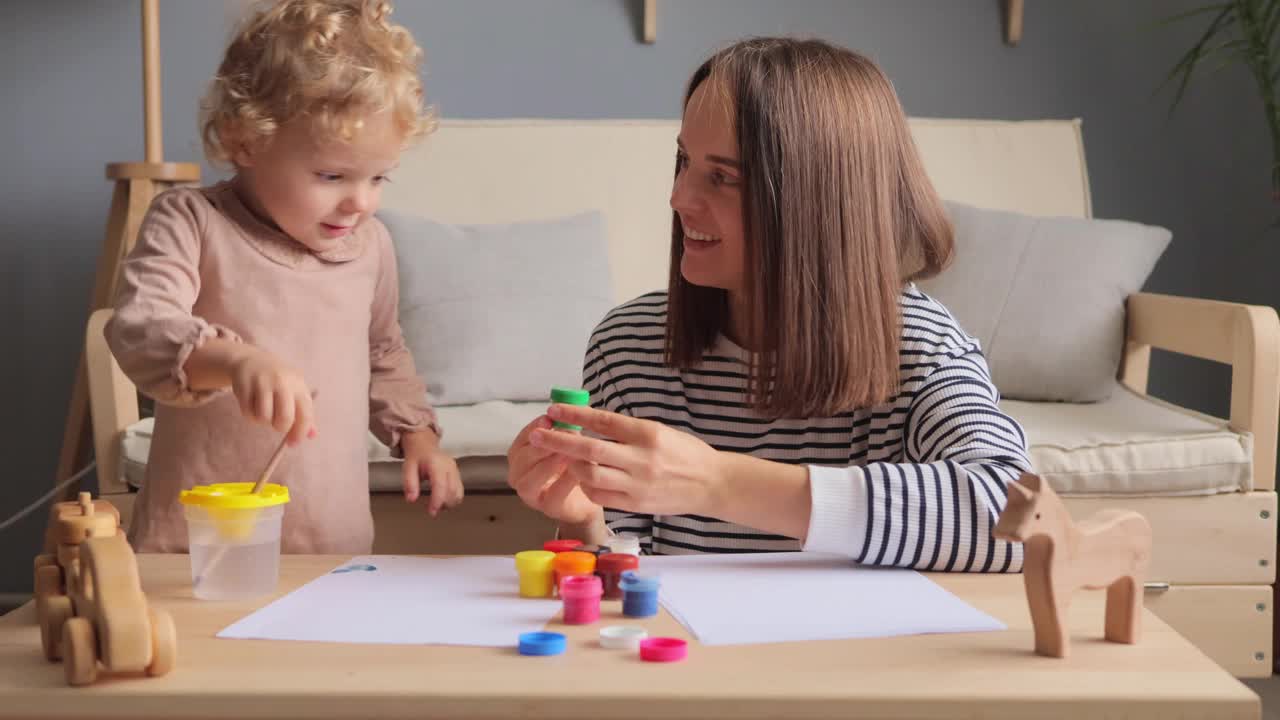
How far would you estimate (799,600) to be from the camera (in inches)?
33.4

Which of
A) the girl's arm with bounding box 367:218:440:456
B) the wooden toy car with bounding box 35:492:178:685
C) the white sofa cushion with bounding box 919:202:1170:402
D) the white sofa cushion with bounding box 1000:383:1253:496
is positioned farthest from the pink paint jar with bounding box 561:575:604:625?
the white sofa cushion with bounding box 919:202:1170:402

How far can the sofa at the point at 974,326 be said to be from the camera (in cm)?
183

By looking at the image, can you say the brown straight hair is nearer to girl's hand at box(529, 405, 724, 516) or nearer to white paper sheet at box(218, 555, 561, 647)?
girl's hand at box(529, 405, 724, 516)

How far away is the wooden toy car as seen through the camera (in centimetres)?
67

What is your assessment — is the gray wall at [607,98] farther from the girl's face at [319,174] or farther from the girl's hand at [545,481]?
the girl's hand at [545,481]

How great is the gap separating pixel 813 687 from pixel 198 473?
781mm

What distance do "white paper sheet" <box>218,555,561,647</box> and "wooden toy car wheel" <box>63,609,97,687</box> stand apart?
0.31ft

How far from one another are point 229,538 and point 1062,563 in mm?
541

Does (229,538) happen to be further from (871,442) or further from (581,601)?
(871,442)

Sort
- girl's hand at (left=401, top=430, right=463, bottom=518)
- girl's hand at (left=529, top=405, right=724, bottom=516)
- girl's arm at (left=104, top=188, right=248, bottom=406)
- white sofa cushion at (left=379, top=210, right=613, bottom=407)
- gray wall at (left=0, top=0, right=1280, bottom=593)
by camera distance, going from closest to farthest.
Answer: girl's hand at (left=529, top=405, right=724, bottom=516) → girl's arm at (left=104, top=188, right=248, bottom=406) → girl's hand at (left=401, top=430, right=463, bottom=518) → white sofa cushion at (left=379, top=210, right=613, bottom=407) → gray wall at (left=0, top=0, right=1280, bottom=593)

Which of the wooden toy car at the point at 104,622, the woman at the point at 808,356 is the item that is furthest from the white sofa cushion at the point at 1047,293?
the wooden toy car at the point at 104,622

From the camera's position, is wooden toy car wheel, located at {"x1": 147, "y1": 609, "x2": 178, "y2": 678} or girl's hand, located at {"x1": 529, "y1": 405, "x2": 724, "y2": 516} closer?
wooden toy car wheel, located at {"x1": 147, "y1": 609, "x2": 178, "y2": 678}

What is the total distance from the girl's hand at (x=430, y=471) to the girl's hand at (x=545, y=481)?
290 mm

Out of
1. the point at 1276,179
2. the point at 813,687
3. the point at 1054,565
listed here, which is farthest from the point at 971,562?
the point at 1276,179
